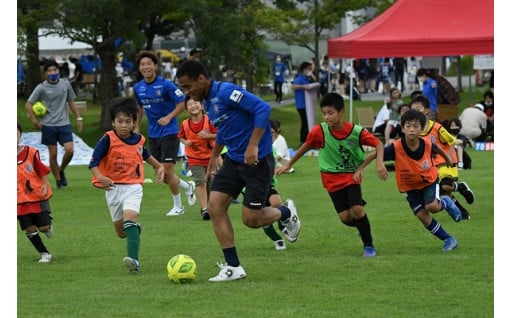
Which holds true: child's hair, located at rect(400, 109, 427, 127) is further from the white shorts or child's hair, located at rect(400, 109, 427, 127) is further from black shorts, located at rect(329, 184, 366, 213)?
the white shorts

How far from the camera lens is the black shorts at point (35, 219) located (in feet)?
36.3

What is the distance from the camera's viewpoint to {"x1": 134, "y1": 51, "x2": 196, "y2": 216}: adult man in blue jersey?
14.9m

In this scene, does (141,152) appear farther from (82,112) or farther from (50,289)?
(82,112)

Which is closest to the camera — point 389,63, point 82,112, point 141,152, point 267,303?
point 267,303

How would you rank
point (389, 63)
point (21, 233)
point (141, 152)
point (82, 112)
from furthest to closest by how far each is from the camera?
1. point (389, 63)
2. point (82, 112)
3. point (21, 233)
4. point (141, 152)

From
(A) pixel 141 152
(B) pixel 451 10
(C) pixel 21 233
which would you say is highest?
(B) pixel 451 10

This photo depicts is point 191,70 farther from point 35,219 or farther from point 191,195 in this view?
point 191,195

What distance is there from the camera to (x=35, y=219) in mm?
11172

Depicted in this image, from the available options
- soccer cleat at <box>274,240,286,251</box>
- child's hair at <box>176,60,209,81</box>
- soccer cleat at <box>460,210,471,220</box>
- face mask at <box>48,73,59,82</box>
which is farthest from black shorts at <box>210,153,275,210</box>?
face mask at <box>48,73,59,82</box>

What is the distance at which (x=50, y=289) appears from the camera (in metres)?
9.56

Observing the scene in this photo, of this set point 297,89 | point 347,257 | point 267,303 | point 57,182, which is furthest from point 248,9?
point 267,303

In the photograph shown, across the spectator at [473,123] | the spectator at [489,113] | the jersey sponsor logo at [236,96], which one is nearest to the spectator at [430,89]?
the spectator at [473,123]

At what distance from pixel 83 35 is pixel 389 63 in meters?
18.6

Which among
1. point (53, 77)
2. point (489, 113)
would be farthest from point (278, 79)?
point (53, 77)
